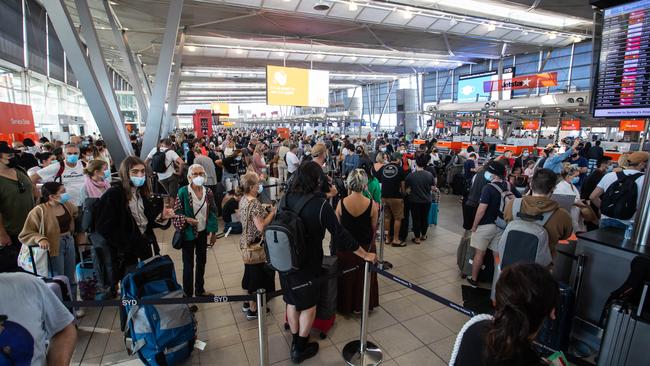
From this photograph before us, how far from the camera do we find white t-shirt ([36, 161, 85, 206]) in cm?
448

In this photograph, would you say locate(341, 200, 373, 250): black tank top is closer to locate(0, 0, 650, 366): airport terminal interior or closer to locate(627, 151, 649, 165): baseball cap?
locate(0, 0, 650, 366): airport terminal interior

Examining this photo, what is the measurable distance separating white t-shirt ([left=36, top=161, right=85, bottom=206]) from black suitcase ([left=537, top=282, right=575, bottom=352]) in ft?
19.1

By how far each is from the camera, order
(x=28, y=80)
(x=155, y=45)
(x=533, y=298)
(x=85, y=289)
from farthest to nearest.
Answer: (x=155, y=45)
(x=28, y=80)
(x=85, y=289)
(x=533, y=298)

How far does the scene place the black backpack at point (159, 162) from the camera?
21.4ft

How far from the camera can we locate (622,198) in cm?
362

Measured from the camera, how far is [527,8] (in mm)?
11078

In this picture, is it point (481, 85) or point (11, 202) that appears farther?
point (481, 85)

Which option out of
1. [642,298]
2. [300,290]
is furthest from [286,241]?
[642,298]

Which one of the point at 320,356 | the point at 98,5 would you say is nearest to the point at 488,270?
the point at 320,356

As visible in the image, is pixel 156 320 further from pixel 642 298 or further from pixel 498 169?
pixel 498 169

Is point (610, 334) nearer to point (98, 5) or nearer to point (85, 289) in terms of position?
point (85, 289)

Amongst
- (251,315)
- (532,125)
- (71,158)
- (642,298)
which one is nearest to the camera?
(642,298)

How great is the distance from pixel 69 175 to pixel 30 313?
13.7 feet

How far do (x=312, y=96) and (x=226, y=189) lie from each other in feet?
22.7
